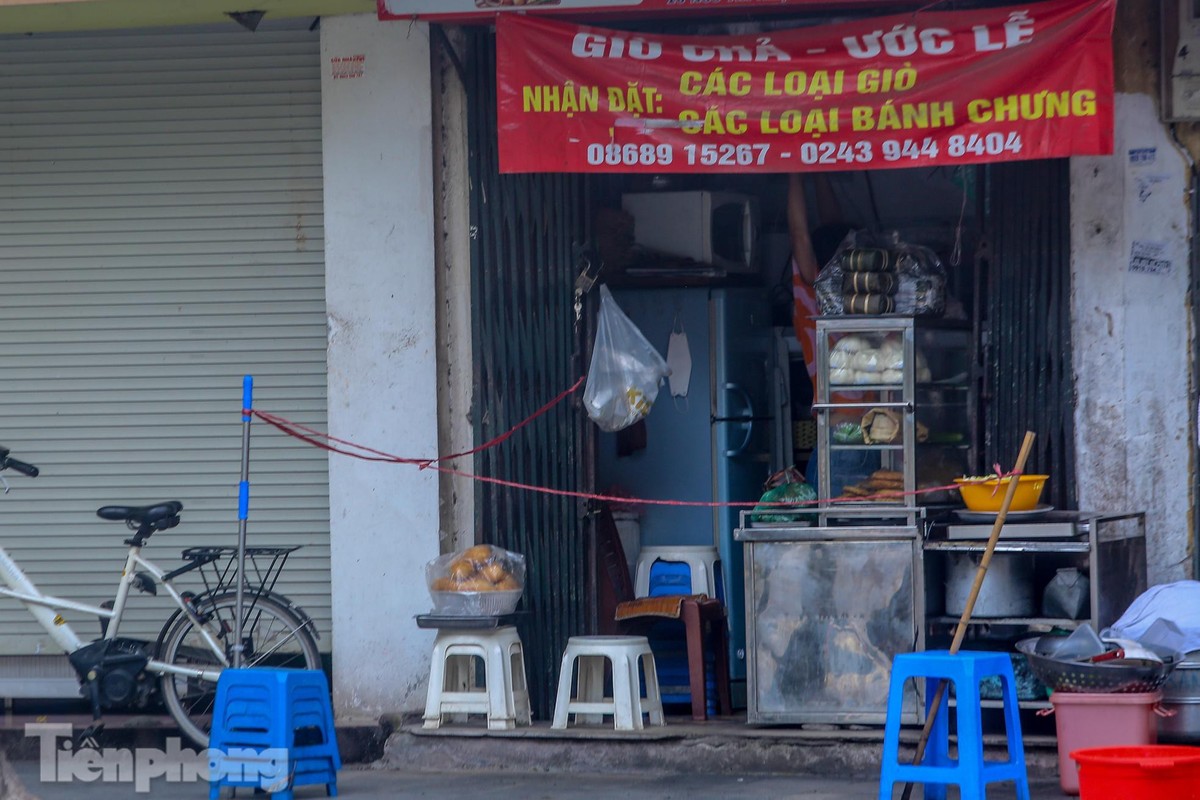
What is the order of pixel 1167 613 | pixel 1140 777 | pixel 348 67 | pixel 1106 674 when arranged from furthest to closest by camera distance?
1. pixel 348 67
2. pixel 1167 613
3. pixel 1106 674
4. pixel 1140 777

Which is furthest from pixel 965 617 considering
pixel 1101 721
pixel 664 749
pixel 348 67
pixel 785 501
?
pixel 348 67

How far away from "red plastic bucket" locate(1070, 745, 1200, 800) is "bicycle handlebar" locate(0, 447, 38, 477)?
17.2ft

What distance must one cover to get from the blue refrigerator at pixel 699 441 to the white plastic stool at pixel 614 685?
3.26 ft

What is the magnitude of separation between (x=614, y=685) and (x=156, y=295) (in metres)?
3.34

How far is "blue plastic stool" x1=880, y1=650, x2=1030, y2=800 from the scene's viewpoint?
564 cm

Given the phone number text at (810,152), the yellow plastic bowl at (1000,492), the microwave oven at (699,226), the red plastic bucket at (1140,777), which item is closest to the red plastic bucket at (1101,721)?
the red plastic bucket at (1140,777)

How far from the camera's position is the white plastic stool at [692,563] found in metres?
8.10

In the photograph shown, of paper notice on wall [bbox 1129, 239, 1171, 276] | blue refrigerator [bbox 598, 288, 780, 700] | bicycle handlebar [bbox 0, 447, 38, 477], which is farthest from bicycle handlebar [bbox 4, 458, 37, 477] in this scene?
paper notice on wall [bbox 1129, 239, 1171, 276]

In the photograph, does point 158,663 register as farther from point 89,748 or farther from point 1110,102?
point 1110,102

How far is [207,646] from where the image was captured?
302 inches

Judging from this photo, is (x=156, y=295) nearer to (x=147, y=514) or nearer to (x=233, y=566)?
(x=147, y=514)

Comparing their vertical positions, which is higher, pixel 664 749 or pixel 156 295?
pixel 156 295

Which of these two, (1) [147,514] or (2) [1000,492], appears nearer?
(2) [1000,492]

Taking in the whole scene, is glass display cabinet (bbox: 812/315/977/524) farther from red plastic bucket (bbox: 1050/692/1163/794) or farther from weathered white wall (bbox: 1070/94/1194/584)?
red plastic bucket (bbox: 1050/692/1163/794)
